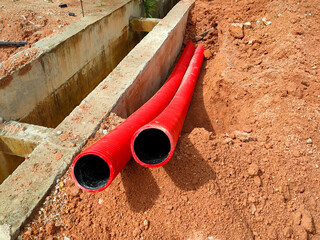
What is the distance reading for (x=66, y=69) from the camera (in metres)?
5.79

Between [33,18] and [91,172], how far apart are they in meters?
5.58

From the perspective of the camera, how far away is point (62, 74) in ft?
18.7

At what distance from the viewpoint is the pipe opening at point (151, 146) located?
2.86 metres

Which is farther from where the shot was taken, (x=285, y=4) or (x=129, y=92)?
(x=285, y=4)

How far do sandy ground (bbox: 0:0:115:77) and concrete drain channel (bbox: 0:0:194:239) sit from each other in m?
0.53

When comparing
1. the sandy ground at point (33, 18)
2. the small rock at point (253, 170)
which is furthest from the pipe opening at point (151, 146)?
the sandy ground at point (33, 18)

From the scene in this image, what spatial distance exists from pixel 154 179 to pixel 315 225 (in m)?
1.99

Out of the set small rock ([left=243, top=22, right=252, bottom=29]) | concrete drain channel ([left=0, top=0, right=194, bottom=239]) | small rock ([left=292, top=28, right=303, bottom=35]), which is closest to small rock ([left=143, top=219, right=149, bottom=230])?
concrete drain channel ([left=0, top=0, right=194, bottom=239])

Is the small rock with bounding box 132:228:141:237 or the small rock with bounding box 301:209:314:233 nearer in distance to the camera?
the small rock with bounding box 132:228:141:237

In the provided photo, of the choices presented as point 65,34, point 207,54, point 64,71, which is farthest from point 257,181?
point 65,34

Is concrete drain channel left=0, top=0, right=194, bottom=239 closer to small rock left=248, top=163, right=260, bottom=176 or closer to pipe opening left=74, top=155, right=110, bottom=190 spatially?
pipe opening left=74, top=155, right=110, bottom=190

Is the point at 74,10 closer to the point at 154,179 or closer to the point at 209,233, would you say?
the point at 154,179

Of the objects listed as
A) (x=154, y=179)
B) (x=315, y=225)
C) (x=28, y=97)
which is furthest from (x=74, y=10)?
(x=315, y=225)

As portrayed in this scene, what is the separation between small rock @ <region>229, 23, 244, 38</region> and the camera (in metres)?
6.90
